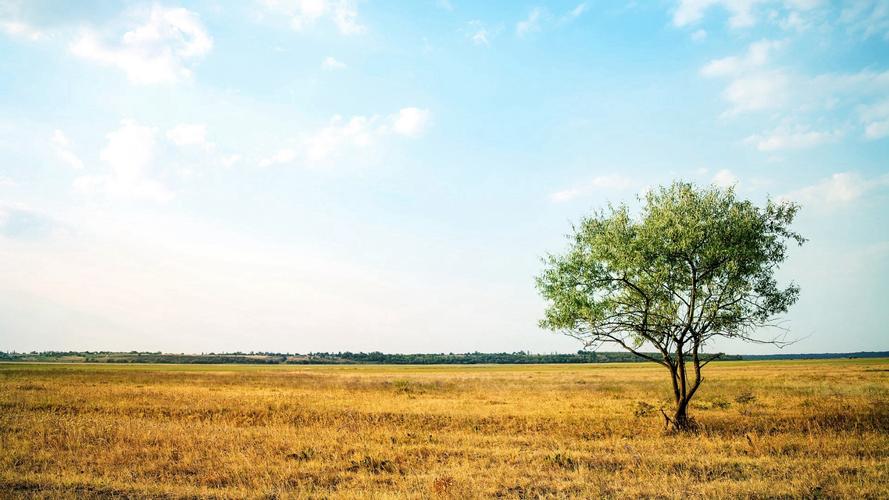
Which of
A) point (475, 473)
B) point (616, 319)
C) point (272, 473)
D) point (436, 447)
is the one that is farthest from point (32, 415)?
point (616, 319)

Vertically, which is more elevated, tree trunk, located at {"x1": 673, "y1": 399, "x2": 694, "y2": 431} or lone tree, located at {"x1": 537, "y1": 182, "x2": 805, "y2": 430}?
lone tree, located at {"x1": 537, "y1": 182, "x2": 805, "y2": 430}

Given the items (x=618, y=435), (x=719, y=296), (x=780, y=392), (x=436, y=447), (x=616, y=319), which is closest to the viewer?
(x=436, y=447)

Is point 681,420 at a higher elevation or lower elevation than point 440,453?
lower

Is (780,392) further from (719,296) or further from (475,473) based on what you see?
(475,473)

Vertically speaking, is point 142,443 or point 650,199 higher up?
point 650,199

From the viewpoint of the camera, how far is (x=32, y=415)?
80.1ft

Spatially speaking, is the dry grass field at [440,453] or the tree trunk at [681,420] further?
the tree trunk at [681,420]

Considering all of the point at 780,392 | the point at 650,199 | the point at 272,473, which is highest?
the point at 650,199

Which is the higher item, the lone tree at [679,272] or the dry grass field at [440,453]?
the lone tree at [679,272]

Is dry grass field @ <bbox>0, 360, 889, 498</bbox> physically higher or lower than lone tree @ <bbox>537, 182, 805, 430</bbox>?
lower

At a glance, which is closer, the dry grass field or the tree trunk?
the dry grass field

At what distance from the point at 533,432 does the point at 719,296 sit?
10.1 m

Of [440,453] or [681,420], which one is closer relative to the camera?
[440,453]

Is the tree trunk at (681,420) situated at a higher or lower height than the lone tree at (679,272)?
lower
